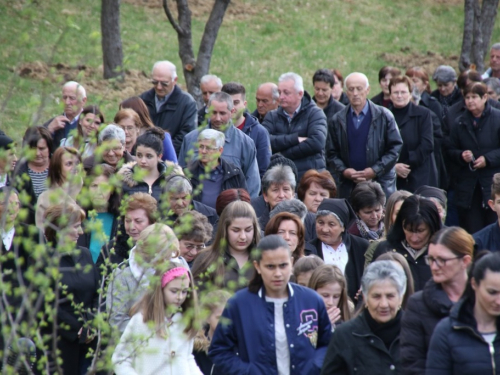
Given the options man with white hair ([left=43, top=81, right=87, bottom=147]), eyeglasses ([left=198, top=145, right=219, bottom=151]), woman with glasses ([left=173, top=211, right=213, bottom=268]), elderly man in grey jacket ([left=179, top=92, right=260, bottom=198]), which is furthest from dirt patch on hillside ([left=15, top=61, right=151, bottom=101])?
woman with glasses ([left=173, top=211, right=213, bottom=268])

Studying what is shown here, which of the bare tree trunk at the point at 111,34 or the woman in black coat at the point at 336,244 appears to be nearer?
the woman in black coat at the point at 336,244

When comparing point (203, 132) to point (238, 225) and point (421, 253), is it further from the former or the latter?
point (421, 253)

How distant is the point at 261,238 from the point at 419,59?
1676 cm

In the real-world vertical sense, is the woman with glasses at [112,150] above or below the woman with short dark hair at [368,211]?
above

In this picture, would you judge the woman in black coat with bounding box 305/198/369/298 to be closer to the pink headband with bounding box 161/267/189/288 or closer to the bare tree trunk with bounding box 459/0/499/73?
the pink headband with bounding box 161/267/189/288

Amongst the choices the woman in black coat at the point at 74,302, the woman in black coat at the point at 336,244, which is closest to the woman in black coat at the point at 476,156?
the woman in black coat at the point at 336,244

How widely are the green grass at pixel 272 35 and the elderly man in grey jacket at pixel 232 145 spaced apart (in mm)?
6403

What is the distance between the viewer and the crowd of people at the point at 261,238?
231 inches

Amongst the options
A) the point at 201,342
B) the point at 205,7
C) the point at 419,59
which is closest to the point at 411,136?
the point at 201,342

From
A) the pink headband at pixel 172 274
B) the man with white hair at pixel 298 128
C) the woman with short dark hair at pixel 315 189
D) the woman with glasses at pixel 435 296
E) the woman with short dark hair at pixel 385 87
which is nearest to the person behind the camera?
the woman with glasses at pixel 435 296

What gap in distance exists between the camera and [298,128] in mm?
12164

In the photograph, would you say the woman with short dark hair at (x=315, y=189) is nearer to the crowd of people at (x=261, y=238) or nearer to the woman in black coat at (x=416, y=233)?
the crowd of people at (x=261, y=238)

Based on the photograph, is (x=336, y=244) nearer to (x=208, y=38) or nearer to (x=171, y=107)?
(x=171, y=107)

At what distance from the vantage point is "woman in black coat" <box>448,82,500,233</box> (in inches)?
496
